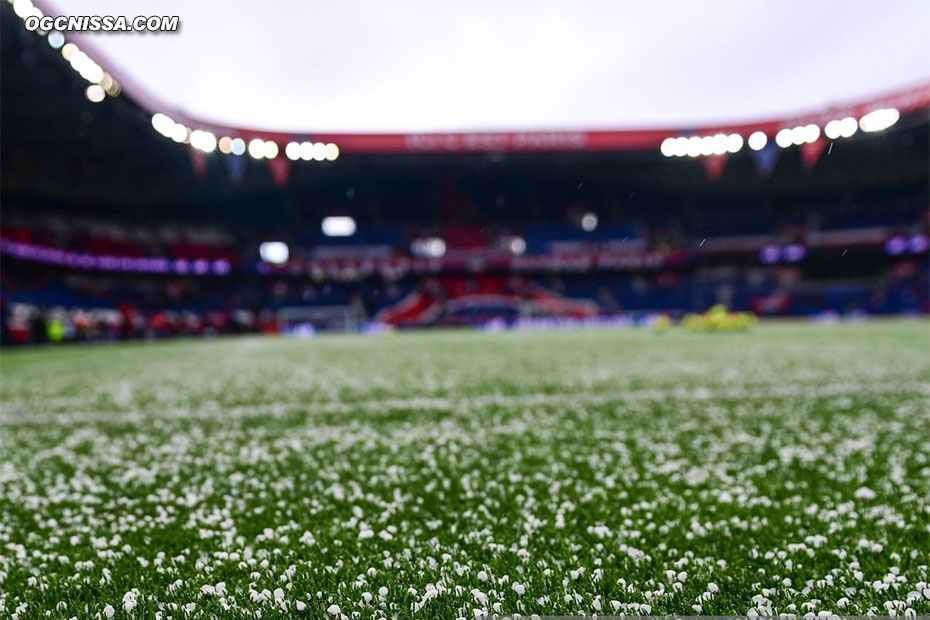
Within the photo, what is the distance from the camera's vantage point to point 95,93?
22750mm

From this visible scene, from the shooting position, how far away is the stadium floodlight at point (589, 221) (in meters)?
51.8

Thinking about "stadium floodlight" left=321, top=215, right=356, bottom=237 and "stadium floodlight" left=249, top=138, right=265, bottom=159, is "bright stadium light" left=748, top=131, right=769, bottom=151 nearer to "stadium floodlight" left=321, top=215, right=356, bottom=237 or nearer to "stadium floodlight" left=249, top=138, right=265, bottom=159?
"stadium floodlight" left=249, top=138, right=265, bottom=159

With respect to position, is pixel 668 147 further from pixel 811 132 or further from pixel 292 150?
pixel 292 150

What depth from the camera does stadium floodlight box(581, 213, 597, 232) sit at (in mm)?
51844

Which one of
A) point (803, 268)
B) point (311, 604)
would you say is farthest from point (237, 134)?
point (803, 268)

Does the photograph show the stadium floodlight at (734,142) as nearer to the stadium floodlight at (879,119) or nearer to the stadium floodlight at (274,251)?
the stadium floodlight at (879,119)

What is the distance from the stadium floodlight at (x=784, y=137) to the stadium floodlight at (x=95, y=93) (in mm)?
37479

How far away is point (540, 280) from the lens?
50.8 m

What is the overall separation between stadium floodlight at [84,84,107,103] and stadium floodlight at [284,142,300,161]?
45.6 feet

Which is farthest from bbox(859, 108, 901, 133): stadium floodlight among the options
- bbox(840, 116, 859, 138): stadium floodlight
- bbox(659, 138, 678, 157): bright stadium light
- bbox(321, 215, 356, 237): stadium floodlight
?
bbox(321, 215, 356, 237): stadium floodlight

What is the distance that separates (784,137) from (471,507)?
41.6 metres

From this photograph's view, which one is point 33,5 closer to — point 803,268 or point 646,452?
point 646,452

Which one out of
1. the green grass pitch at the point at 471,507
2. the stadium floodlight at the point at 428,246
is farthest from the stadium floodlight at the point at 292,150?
the green grass pitch at the point at 471,507

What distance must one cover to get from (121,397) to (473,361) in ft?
21.9
